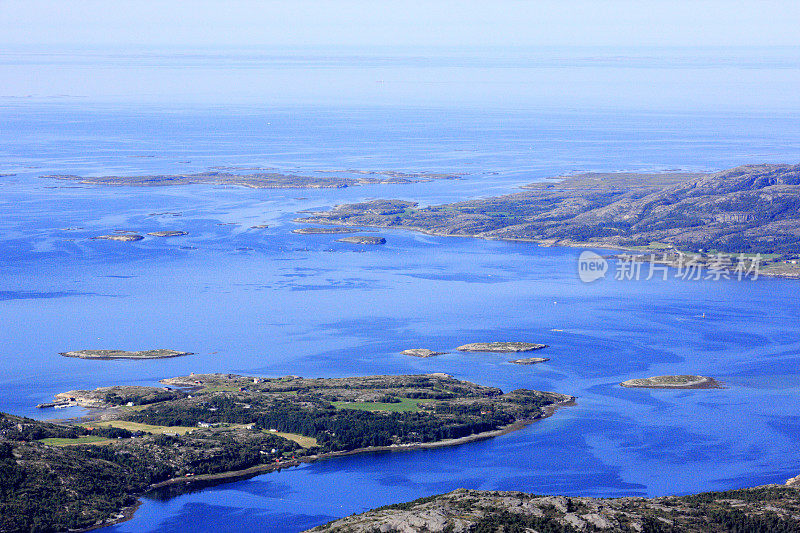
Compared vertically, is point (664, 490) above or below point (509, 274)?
below

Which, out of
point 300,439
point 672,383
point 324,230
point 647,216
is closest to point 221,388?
point 300,439

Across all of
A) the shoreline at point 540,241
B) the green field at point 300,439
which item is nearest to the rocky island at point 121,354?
the green field at point 300,439

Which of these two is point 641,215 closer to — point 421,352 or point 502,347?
point 502,347

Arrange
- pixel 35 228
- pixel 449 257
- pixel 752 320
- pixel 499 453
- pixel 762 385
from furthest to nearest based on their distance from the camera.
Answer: pixel 35 228
pixel 449 257
pixel 752 320
pixel 762 385
pixel 499 453

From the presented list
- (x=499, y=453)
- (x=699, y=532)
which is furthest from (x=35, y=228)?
(x=699, y=532)

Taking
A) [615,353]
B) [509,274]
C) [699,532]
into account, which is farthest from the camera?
[509,274]

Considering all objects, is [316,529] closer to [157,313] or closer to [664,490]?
[664,490]

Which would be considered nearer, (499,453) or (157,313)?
(499,453)

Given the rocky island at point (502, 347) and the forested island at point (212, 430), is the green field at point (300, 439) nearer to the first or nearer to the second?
the forested island at point (212, 430)
